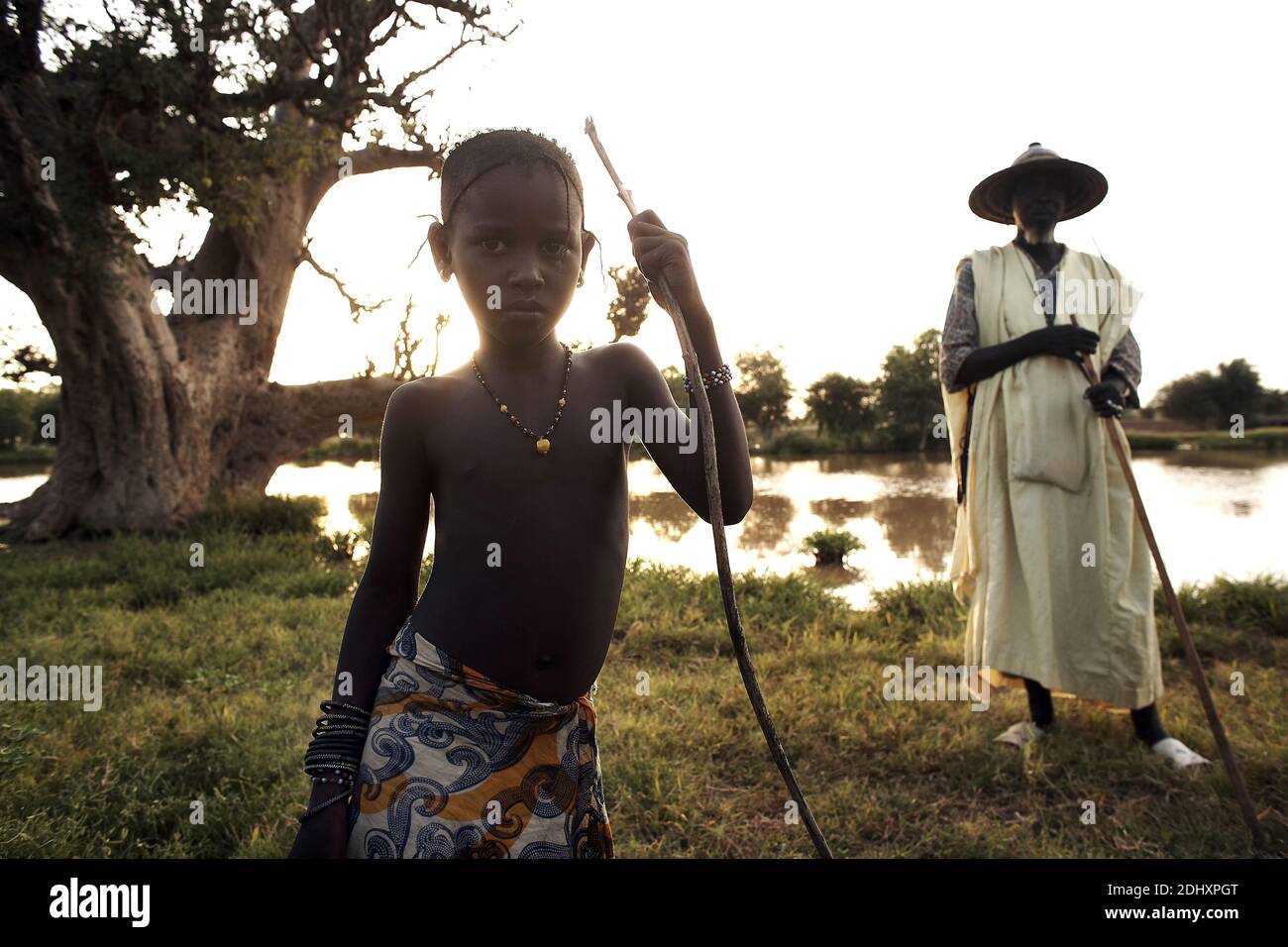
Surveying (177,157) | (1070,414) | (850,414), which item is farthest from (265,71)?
(850,414)

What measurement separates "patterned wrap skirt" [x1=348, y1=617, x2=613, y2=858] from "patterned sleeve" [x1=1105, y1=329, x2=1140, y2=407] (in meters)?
3.01

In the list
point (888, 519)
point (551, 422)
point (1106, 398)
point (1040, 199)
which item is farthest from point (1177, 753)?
point (888, 519)

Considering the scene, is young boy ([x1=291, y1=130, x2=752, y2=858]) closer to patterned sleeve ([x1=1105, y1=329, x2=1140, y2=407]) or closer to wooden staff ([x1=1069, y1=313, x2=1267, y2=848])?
wooden staff ([x1=1069, y1=313, x2=1267, y2=848])

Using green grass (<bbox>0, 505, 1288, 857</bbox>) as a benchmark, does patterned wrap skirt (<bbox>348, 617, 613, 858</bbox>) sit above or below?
above

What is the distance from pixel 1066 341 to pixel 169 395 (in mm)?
9605

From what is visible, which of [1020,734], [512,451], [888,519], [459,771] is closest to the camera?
[459,771]

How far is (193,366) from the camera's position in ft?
31.3

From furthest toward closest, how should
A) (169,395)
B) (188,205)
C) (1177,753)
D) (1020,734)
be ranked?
(169,395) < (188,205) < (1020,734) < (1177,753)

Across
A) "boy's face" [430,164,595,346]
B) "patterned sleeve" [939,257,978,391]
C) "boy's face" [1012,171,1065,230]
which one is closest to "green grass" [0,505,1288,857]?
"patterned sleeve" [939,257,978,391]

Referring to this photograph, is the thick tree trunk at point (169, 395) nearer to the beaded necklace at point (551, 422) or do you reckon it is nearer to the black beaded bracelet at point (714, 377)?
the beaded necklace at point (551, 422)

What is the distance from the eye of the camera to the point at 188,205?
7.22 m

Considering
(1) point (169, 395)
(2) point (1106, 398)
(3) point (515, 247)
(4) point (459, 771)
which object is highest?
(1) point (169, 395)

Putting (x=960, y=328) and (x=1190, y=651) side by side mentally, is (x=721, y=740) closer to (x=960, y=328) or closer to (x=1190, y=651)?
(x=1190, y=651)

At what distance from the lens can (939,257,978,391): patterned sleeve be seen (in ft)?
11.1
